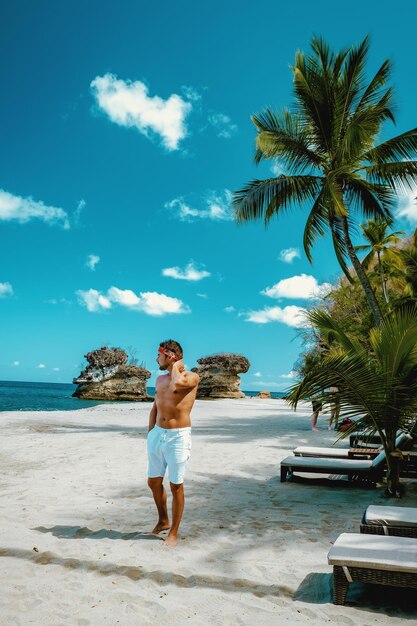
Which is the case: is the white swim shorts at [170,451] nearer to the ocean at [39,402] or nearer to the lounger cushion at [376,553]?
the lounger cushion at [376,553]

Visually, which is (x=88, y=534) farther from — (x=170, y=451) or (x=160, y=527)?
(x=170, y=451)

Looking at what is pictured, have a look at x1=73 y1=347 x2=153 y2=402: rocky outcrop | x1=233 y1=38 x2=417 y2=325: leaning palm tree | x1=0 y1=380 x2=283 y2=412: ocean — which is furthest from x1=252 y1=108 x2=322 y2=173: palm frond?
x1=73 y1=347 x2=153 y2=402: rocky outcrop

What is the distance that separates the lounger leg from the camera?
3.11 meters

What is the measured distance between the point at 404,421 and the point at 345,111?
984 centimetres

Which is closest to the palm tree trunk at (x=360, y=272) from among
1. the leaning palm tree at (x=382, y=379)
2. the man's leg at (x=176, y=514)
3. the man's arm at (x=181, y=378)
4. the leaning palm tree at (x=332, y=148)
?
the leaning palm tree at (x=332, y=148)

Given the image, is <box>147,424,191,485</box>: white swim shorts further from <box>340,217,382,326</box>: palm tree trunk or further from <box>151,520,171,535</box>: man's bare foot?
<box>340,217,382,326</box>: palm tree trunk

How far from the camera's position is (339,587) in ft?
10.2

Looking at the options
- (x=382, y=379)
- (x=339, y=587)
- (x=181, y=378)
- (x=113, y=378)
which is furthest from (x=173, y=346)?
(x=113, y=378)

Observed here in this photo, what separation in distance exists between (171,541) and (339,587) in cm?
161

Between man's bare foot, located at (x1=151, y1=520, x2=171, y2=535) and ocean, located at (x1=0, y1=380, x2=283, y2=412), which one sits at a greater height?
man's bare foot, located at (x1=151, y1=520, x2=171, y2=535)

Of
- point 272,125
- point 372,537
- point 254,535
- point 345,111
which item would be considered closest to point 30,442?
point 254,535

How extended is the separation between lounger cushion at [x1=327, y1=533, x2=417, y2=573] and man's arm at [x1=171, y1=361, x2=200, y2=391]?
1765mm

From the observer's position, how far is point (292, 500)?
600 cm

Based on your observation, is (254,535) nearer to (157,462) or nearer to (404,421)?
(157,462)
